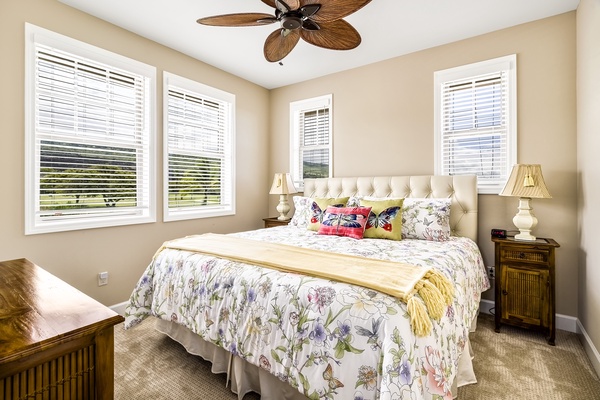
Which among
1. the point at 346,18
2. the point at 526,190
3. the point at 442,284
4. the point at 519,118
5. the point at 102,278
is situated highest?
the point at 346,18

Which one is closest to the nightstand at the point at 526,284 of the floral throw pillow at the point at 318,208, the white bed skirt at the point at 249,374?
the white bed skirt at the point at 249,374

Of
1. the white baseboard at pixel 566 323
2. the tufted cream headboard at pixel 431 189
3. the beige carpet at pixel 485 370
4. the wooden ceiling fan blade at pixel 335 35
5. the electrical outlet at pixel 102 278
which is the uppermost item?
the wooden ceiling fan blade at pixel 335 35

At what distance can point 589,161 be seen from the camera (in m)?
2.26

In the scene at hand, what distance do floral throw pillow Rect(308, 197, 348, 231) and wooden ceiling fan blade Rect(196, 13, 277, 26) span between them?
180 cm

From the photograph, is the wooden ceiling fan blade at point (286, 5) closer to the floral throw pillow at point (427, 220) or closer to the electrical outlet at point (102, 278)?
the floral throw pillow at point (427, 220)

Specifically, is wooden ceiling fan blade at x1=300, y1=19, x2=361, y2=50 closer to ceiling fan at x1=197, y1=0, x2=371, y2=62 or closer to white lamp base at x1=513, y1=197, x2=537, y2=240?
ceiling fan at x1=197, y1=0, x2=371, y2=62

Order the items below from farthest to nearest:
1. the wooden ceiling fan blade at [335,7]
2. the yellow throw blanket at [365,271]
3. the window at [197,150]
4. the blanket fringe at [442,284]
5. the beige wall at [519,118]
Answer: the window at [197,150] → the beige wall at [519,118] → the wooden ceiling fan blade at [335,7] → the blanket fringe at [442,284] → the yellow throw blanket at [365,271]

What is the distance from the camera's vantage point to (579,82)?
2523 millimetres

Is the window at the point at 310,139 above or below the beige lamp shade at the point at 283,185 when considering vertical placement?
above

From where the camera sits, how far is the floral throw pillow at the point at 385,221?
8.83ft

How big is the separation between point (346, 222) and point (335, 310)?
1.55 m

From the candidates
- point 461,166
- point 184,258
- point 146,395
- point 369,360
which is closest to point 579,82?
point 461,166

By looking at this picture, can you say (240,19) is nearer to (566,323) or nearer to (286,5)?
(286,5)

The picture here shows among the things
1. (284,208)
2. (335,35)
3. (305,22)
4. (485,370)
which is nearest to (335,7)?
(305,22)
